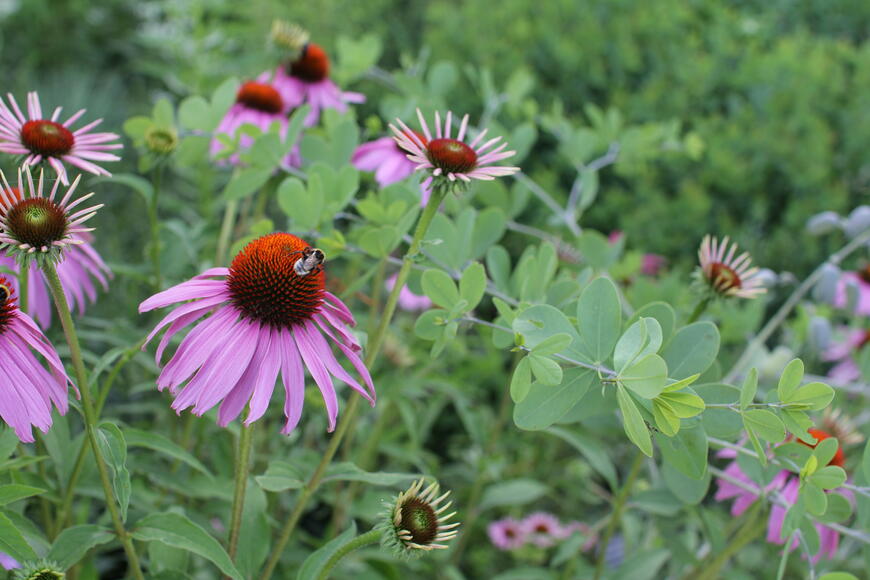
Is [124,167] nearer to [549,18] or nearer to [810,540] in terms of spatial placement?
[549,18]

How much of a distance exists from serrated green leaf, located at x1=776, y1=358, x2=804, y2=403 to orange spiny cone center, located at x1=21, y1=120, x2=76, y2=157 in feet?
2.44

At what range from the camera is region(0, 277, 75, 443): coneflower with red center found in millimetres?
649

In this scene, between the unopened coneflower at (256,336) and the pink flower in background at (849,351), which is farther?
the pink flower in background at (849,351)

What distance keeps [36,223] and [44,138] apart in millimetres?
245

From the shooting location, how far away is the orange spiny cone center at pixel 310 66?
51.8 inches

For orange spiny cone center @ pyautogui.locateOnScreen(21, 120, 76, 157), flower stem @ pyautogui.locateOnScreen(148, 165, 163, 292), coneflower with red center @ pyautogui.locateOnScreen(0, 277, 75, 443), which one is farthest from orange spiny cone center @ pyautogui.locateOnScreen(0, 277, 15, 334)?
flower stem @ pyautogui.locateOnScreen(148, 165, 163, 292)

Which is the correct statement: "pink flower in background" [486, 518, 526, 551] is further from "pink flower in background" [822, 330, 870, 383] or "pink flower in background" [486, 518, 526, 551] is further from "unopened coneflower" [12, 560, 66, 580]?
"unopened coneflower" [12, 560, 66, 580]

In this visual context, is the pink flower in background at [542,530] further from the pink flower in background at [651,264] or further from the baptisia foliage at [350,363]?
the pink flower in background at [651,264]

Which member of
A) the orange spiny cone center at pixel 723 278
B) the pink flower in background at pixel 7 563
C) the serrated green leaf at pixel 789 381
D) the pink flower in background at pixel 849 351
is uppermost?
the pink flower in background at pixel 849 351

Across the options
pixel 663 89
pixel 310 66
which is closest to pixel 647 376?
pixel 310 66

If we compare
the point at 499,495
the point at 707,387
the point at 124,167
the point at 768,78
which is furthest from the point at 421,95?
the point at 768,78

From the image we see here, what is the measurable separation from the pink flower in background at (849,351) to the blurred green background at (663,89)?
1.41 ft

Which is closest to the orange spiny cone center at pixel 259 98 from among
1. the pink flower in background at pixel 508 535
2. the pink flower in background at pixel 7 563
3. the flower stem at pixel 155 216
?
the flower stem at pixel 155 216

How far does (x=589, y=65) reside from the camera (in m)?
2.52
